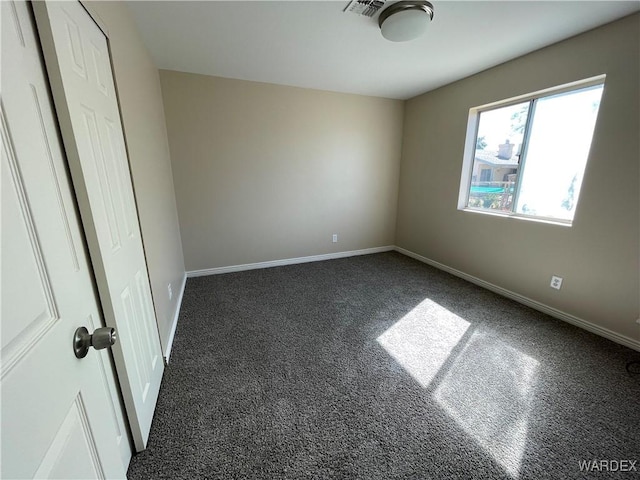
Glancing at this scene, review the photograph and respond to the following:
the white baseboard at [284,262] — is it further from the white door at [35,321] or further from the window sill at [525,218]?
the white door at [35,321]

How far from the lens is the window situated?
7.40 ft

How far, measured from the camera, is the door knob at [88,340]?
619 millimetres

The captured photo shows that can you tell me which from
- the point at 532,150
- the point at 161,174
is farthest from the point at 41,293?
the point at 532,150

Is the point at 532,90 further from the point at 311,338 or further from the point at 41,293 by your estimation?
the point at 41,293

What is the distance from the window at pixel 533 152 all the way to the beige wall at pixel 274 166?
132 cm

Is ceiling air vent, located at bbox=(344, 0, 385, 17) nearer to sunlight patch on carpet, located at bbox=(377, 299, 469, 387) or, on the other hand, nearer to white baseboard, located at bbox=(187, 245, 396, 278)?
sunlight patch on carpet, located at bbox=(377, 299, 469, 387)

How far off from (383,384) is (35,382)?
172cm

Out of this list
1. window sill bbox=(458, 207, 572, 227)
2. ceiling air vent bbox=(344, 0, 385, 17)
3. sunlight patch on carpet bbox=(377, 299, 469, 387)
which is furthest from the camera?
window sill bbox=(458, 207, 572, 227)

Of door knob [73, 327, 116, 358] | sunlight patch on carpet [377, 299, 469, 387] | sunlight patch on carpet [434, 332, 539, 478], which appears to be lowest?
sunlight patch on carpet [434, 332, 539, 478]

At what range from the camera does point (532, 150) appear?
2594 millimetres

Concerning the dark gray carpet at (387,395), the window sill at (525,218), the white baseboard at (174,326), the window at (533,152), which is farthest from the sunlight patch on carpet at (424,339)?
the white baseboard at (174,326)

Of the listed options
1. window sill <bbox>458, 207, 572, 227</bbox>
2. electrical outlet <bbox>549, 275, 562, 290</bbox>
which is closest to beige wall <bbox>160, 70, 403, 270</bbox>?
window sill <bbox>458, 207, 572, 227</bbox>

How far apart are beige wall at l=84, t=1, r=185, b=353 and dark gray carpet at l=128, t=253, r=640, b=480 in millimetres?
515

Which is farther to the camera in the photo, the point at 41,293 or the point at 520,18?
the point at 520,18
